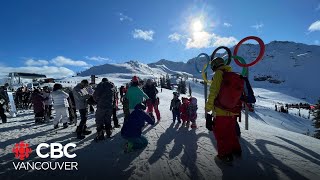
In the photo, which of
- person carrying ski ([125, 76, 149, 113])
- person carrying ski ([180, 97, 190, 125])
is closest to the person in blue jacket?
person carrying ski ([125, 76, 149, 113])

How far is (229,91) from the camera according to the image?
203 inches

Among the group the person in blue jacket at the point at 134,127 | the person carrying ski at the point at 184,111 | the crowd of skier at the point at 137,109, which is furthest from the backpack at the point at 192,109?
the person in blue jacket at the point at 134,127

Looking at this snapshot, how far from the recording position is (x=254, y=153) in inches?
242

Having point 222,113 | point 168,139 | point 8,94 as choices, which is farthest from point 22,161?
point 8,94

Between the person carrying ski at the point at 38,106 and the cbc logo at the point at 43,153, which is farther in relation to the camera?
the person carrying ski at the point at 38,106

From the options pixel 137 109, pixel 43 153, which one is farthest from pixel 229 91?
pixel 43 153

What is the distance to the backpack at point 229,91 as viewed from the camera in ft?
16.9

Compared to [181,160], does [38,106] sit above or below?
above

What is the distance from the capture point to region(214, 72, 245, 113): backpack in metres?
5.14

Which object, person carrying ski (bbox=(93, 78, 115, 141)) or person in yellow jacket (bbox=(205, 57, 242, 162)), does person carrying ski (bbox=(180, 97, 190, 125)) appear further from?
person in yellow jacket (bbox=(205, 57, 242, 162))

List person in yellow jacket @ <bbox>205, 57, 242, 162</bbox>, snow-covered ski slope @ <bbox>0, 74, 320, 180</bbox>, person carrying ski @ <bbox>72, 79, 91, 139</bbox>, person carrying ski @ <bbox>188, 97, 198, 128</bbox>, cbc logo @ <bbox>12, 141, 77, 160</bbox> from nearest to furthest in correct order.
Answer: snow-covered ski slope @ <bbox>0, 74, 320, 180</bbox> < person in yellow jacket @ <bbox>205, 57, 242, 162</bbox> < cbc logo @ <bbox>12, 141, 77, 160</bbox> < person carrying ski @ <bbox>72, 79, 91, 139</bbox> < person carrying ski @ <bbox>188, 97, 198, 128</bbox>

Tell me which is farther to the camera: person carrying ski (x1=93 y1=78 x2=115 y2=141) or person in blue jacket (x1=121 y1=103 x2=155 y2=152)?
person carrying ski (x1=93 y1=78 x2=115 y2=141)

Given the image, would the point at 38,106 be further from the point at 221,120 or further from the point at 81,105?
the point at 221,120

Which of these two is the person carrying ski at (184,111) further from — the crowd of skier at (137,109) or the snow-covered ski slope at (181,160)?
the snow-covered ski slope at (181,160)
